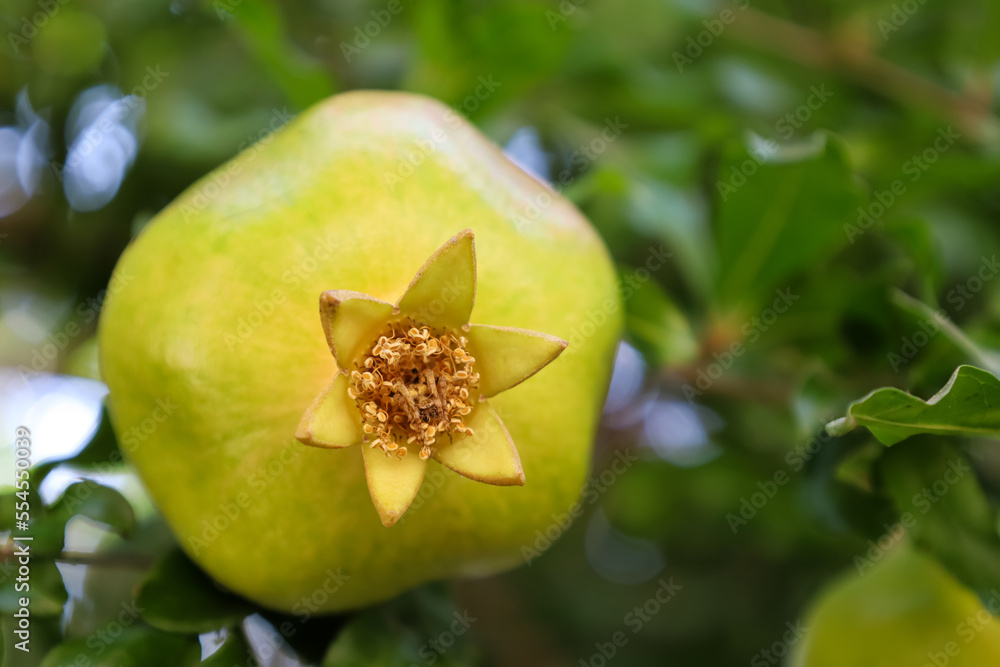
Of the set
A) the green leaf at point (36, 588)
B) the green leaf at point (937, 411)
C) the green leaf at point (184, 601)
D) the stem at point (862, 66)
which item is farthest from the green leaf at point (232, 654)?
the stem at point (862, 66)

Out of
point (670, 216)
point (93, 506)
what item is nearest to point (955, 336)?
→ point (670, 216)

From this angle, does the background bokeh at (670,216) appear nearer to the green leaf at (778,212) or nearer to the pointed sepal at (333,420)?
the green leaf at (778,212)

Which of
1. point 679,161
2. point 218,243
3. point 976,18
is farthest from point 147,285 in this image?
point 976,18

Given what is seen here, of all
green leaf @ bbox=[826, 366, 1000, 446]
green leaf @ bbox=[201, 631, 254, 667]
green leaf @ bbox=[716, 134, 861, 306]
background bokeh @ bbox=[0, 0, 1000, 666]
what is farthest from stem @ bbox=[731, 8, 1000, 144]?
green leaf @ bbox=[201, 631, 254, 667]

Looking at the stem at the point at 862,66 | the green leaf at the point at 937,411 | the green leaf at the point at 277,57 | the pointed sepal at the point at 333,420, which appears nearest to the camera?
the pointed sepal at the point at 333,420

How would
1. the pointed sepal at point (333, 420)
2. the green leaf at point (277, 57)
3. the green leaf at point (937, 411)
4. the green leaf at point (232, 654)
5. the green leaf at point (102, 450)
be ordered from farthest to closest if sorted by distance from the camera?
1. the green leaf at point (277, 57)
2. the green leaf at point (102, 450)
3. the green leaf at point (232, 654)
4. the green leaf at point (937, 411)
5. the pointed sepal at point (333, 420)
